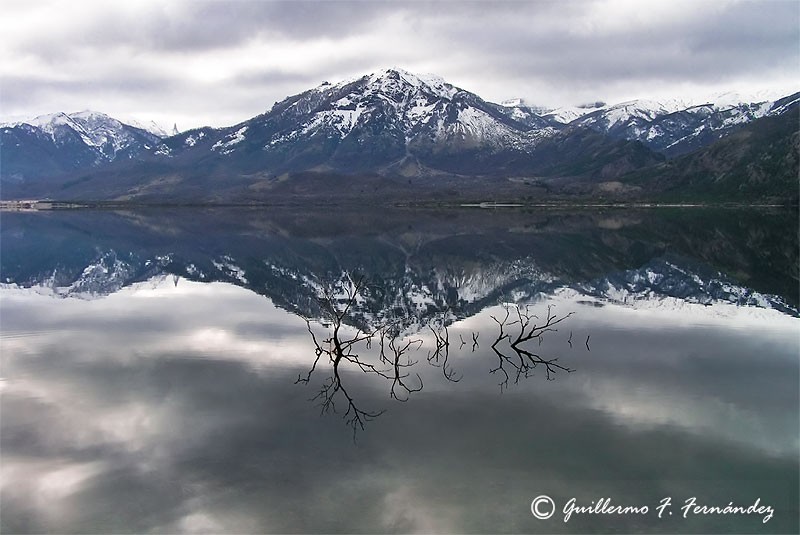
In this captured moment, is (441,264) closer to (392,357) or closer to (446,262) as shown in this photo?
(446,262)

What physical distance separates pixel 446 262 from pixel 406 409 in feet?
184

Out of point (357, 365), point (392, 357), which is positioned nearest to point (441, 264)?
point (392, 357)

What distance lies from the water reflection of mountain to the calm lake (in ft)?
3.30

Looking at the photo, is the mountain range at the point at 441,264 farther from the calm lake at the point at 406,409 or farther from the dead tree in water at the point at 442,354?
the dead tree in water at the point at 442,354

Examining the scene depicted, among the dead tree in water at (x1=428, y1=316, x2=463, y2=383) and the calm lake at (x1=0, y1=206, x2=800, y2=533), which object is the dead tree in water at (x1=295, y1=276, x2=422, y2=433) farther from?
the dead tree in water at (x1=428, y1=316, x2=463, y2=383)

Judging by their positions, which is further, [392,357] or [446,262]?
[446,262]

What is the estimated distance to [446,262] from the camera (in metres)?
82.8

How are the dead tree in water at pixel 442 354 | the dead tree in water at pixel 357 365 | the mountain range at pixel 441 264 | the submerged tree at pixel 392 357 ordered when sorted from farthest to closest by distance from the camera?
the mountain range at pixel 441 264
the dead tree in water at pixel 442 354
the submerged tree at pixel 392 357
the dead tree in water at pixel 357 365

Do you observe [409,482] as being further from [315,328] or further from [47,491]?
[315,328]

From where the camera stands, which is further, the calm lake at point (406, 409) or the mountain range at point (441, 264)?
the mountain range at point (441, 264)

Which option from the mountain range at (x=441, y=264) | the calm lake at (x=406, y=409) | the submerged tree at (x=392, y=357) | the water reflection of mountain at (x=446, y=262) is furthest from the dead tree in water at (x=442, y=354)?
the water reflection of mountain at (x=446, y=262)

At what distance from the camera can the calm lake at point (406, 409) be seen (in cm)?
1939

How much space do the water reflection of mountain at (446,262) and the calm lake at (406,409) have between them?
100cm

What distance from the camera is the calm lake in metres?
19.4
